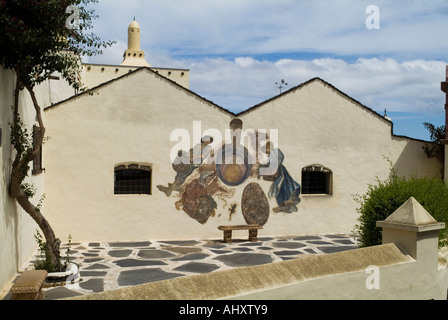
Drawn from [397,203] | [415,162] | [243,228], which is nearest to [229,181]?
[243,228]

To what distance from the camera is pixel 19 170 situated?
8172 millimetres

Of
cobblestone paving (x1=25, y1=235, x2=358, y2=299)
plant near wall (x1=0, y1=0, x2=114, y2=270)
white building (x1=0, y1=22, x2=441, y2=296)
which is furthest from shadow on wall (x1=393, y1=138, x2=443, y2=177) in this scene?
plant near wall (x1=0, y1=0, x2=114, y2=270)

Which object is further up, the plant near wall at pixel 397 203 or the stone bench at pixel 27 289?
the plant near wall at pixel 397 203

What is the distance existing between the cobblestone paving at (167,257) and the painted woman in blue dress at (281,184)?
3.59 feet

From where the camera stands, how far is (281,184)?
551 inches

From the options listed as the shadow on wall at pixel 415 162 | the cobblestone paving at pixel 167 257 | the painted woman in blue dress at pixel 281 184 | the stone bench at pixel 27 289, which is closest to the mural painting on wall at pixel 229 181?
the painted woman in blue dress at pixel 281 184

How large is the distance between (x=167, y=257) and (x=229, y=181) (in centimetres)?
359

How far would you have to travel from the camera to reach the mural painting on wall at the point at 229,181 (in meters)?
13.1

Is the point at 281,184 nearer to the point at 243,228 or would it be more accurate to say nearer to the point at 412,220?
the point at 243,228

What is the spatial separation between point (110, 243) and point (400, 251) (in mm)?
8348

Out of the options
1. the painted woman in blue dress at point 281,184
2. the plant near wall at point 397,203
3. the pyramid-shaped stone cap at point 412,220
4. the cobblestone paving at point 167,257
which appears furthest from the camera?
the painted woman in blue dress at point 281,184

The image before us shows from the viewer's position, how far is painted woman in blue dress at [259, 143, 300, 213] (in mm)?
13891

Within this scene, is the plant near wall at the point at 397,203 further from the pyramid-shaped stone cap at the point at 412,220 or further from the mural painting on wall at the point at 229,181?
the mural painting on wall at the point at 229,181
